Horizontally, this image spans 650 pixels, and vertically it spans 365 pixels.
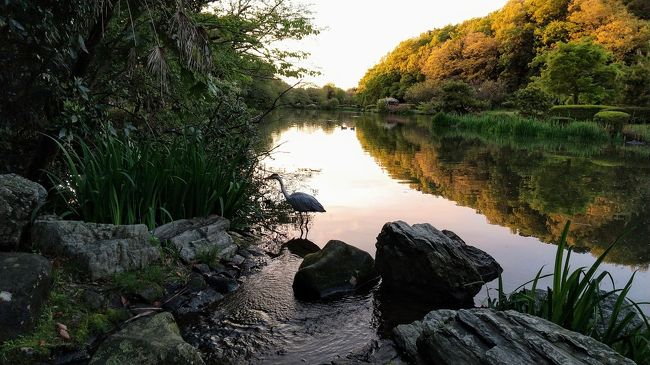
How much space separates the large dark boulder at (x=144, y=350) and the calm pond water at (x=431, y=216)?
0.51 metres

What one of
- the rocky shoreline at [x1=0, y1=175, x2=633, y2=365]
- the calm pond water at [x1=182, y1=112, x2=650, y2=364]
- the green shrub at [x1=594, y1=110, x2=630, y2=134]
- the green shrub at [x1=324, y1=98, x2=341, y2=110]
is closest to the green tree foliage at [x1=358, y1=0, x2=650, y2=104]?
the green shrub at [x1=594, y1=110, x2=630, y2=134]

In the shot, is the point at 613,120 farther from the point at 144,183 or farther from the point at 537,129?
the point at 144,183

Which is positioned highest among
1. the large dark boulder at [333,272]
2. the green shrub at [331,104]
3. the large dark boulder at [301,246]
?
the green shrub at [331,104]

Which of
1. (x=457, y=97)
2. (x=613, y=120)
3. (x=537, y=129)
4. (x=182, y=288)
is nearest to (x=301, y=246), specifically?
(x=182, y=288)

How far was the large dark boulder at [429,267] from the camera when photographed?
433 centimetres

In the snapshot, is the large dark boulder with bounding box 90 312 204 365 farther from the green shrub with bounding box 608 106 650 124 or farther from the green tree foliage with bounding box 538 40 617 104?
the green tree foliage with bounding box 538 40 617 104

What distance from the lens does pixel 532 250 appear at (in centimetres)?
577

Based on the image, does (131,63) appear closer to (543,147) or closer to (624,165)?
(624,165)

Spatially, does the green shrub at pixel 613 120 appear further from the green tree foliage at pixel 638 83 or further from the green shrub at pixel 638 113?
the green tree foliage at pixel 638 83

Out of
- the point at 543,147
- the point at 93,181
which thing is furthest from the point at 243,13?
the point at 543,147

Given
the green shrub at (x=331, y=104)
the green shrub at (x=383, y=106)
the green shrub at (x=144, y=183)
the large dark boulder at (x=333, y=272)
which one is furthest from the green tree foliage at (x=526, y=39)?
the green shrub at (x=144, y=183)

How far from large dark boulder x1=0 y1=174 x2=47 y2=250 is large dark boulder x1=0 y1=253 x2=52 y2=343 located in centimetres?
32

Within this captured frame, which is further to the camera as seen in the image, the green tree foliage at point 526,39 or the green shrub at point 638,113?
the green tree foliage at point 526,39

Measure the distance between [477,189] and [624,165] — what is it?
6901 millimetres
